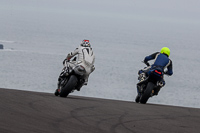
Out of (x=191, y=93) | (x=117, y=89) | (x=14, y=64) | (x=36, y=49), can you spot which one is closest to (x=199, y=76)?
(x=191, y=93)

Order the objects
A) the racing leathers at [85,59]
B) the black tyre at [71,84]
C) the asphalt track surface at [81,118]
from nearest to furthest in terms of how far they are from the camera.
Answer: the asphalt track surface at [81,118], the black tyre at [71,84], the racing leathers at [85,59]

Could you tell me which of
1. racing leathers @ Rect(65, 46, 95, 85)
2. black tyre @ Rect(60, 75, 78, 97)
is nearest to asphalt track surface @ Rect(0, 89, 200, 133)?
black tyre @ Rect(60, 75, 78, 97)

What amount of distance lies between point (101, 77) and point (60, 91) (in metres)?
87.7

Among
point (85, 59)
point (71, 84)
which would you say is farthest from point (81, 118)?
point (85, 59)

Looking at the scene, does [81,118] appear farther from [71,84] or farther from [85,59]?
[85,59]

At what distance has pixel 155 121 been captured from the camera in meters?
8.52

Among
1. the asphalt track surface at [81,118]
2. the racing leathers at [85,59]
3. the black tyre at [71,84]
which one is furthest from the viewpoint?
the racing leathers at [85,59]

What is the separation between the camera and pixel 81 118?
314 inches

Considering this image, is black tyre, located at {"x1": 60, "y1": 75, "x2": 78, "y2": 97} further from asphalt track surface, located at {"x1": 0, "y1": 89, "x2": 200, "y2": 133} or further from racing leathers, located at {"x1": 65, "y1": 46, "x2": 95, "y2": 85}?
asphalt track surface, located at {"x1": 0, "y1": 89, "x2": 200, "y2": 133}

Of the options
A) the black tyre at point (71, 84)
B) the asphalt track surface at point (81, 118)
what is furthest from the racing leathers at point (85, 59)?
the asphalt track surface at point (81, 118)

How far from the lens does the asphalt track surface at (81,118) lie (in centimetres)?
678

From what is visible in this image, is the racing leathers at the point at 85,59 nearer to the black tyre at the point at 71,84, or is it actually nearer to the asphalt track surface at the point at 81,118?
the black tyre at the point at 71,84

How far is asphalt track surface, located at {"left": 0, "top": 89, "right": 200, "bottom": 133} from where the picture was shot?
6782 millimetres

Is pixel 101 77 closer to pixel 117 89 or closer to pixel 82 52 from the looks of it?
pixel 117 89
